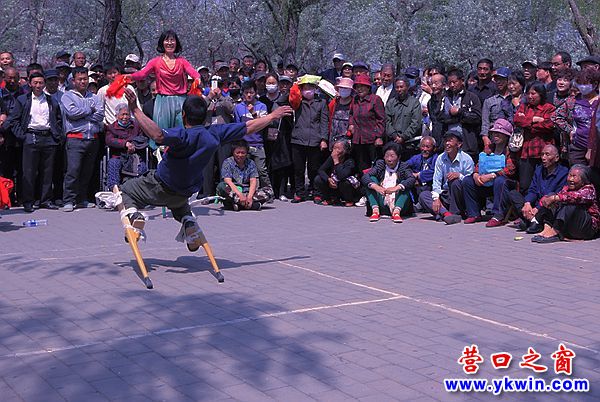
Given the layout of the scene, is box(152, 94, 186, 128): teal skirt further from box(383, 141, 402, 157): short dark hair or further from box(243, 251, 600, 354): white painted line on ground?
box(243, 251, 600, 354): white painted line on ground

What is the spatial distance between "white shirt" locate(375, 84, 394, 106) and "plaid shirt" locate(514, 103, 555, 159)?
10.4 feet

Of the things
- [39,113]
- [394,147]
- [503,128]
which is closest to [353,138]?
[394,147]

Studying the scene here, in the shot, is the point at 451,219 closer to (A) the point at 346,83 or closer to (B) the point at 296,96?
(A) the point at 346,83

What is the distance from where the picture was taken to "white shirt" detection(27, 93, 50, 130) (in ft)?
43.7

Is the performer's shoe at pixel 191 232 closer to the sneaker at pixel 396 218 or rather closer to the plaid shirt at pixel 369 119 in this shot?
the sneaker at pixel 396 218

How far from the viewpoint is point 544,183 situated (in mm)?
10984

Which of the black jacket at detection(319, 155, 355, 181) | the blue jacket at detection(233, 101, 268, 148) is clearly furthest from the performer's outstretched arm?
the blue jacket at detection(233, 101, 268, 148)

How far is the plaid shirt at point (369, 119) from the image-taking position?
544 inches

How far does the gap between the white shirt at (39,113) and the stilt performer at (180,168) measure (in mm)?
5327

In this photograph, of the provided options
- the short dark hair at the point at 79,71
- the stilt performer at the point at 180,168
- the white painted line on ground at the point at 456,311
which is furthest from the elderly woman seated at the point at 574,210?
the short dark hair at the point at 79,71

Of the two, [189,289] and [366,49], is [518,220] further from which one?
[366,49]

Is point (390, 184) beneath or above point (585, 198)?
beneath

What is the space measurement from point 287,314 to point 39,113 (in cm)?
791

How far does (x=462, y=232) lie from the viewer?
11.3 metres
